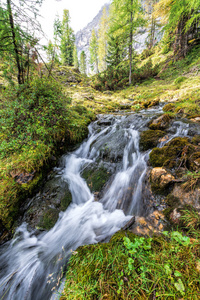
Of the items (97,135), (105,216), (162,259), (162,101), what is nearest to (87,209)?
(105,216)

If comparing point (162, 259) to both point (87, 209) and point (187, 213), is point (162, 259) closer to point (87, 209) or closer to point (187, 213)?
point (187, 213)

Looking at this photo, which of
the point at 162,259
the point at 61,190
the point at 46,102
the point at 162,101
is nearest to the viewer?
the point at 162,259

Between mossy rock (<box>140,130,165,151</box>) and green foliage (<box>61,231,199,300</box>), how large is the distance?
10.9 feet

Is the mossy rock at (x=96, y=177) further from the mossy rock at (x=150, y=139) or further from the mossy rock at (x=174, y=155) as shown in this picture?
the mossy rock at (x=150, y=139)

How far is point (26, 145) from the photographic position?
3904mm

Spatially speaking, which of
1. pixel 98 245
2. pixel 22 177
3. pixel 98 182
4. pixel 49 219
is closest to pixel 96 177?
pixel 98 182

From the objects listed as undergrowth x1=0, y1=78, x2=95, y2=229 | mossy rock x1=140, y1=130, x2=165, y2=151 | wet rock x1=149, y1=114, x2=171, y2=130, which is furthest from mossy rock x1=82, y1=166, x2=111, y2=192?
wet rock x1=149, y1=114, x2=171, y2=130

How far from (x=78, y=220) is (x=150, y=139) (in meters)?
3.67

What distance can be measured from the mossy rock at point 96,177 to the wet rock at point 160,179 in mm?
1560

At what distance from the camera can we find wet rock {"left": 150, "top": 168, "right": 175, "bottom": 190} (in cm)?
289

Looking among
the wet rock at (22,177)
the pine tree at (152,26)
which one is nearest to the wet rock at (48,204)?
the wet rock at (22,177)

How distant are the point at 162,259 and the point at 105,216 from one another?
6.69 ft

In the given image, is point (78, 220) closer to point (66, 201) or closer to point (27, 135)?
point (66, 201)

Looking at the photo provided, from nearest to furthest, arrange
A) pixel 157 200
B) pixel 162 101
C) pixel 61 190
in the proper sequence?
1. pixel 157 200
2. pixel 61 190
3. pixel 162 101
